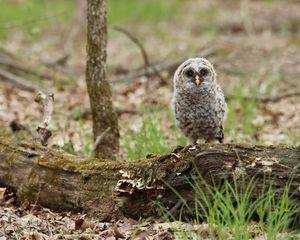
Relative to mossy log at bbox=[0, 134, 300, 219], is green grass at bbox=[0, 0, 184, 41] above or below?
above

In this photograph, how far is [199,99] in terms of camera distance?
5.85 metres

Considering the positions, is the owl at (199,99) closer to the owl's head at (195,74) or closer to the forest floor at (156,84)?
the owl's head at (195,74)

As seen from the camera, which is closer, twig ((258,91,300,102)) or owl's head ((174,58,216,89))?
owl's head ((174,58,216,89))

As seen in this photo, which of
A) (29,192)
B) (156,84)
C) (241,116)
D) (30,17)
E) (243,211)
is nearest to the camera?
(243,211)

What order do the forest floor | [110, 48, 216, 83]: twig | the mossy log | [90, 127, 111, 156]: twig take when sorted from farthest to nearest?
[110, 48, 216, 83]: twig → [90, 127, 111, 156]: twig → the forest floor → the mossy log

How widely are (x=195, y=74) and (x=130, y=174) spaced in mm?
1451

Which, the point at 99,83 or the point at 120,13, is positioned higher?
the point at 120,13

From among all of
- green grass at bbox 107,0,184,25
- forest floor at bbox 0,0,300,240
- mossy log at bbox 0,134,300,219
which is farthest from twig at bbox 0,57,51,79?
green grass at bbox 107,0,184,25

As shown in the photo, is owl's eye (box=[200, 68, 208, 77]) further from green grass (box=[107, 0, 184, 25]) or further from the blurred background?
green grass (box=[107, 0, 184, 25])

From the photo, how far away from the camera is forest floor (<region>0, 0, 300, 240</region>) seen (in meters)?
5.04

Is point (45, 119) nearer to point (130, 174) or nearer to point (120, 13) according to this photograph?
point (130, 174)

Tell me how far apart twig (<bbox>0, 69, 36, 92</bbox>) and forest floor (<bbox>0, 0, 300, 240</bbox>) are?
0.09 metres

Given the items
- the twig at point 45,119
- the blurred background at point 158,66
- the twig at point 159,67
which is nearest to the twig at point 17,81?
the blurred background at point 158,66

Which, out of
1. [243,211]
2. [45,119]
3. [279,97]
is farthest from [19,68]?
[243,211]
